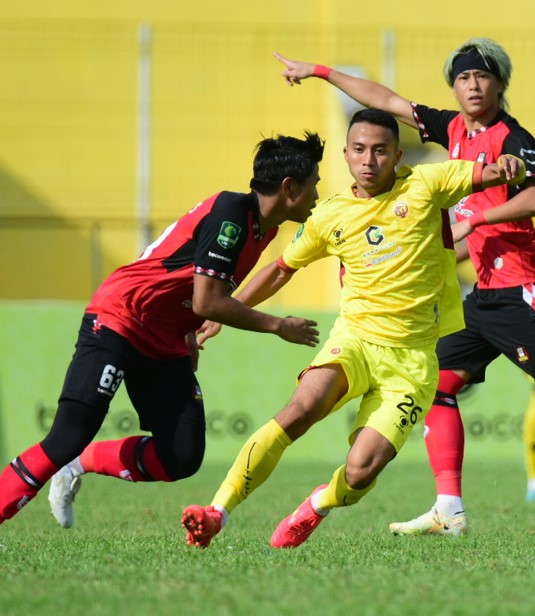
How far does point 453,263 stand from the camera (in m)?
6.55

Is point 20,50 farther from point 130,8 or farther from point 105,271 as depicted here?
point 105,271

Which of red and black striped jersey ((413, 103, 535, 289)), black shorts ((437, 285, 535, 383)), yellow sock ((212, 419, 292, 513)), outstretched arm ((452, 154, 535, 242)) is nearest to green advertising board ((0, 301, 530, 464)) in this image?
black shorts ((437, 285, 535, 383))

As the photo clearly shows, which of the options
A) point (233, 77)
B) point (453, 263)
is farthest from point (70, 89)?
point (453, 263)

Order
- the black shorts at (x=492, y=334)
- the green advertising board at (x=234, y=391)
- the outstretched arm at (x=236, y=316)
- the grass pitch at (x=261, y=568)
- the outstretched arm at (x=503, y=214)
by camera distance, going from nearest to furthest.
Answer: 1. the grass pitch at (x=261, y=568)
2. the outstretched arm at (x=236, y=316)
3. the outstretched arm at (x=503, y=214)
4. the black shorts at (x=492, y=334)
5. the green advertising board at (x=234, y=391)

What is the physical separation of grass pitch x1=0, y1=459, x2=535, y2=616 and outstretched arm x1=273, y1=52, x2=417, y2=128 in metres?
2.52

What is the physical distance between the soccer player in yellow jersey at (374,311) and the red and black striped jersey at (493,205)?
0.82 m

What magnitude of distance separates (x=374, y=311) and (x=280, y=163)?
874mm

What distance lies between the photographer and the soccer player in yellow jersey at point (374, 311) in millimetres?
6055

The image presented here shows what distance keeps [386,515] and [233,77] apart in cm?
1233

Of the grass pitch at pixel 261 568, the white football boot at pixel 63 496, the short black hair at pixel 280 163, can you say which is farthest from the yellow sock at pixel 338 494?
the white football boot at pixel 63 496

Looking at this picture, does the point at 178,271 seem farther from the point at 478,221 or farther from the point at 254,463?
the point at 478,221

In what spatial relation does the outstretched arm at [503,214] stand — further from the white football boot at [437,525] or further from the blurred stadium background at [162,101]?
the blurred stadium background at [162,101]

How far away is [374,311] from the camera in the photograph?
20.7 ft

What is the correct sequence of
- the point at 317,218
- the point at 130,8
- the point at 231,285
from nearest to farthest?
the point at 231,285 → the point at 317,218 → the point at 130,8
